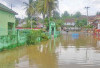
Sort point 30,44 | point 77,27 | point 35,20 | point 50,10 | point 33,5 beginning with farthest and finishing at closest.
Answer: point 77,27, point 35,20, point 33,5, point 50,10, point 30,44

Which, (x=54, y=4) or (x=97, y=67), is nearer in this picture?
(x=97, y=67)

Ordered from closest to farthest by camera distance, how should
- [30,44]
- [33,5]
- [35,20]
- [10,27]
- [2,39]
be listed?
[2,39], [30,44], [10,27], [33,5], [35,20]

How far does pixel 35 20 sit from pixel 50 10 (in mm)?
16502

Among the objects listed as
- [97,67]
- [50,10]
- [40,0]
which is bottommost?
[97,67]

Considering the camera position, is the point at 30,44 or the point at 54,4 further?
the point at 54,4

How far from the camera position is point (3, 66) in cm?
784

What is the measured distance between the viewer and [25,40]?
17.2 metres

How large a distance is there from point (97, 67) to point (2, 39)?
24.4ft

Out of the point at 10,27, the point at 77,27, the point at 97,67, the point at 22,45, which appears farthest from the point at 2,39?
the point at 77,27

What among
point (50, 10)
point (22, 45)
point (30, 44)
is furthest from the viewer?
point (50, 10)

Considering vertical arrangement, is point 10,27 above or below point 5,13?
below

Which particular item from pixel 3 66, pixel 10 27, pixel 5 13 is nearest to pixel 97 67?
pixel 3 66

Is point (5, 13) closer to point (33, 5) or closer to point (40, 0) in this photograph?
point (40, 0)

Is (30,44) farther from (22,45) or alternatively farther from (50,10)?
(50,10)
